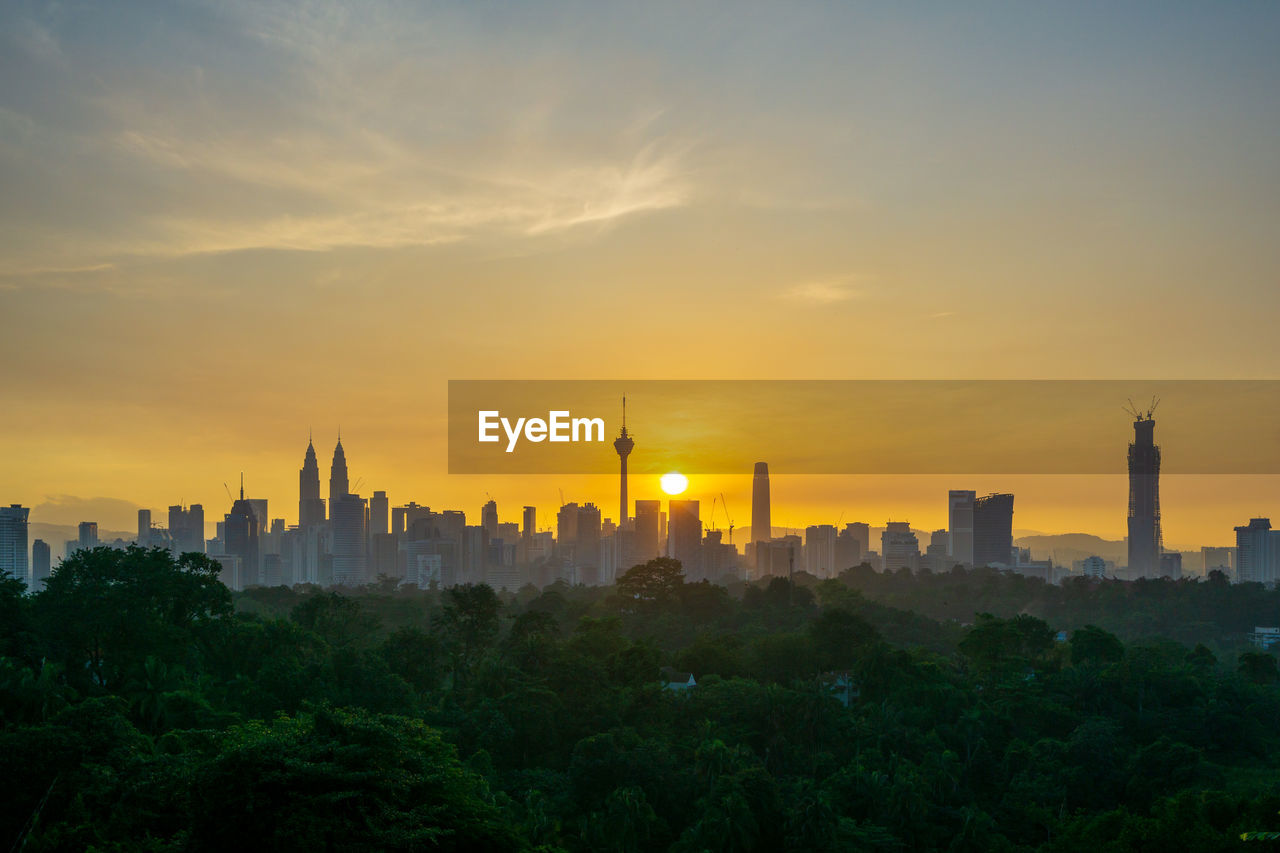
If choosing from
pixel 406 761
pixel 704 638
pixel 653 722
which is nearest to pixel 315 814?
pixel 406 761

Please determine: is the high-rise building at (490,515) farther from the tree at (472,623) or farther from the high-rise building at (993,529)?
the tree at (472,623)

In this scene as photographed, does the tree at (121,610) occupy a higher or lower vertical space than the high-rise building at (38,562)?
higher

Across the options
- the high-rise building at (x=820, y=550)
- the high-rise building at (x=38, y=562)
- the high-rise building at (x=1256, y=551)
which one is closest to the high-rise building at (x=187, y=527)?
the high-rise building at (x=38, y=562)

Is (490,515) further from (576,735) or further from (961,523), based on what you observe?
(576,735)

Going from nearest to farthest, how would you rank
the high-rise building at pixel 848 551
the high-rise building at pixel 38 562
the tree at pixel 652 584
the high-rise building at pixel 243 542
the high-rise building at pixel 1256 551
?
1. the tree at pixel 652 584
2. the high-rise building at pixel 38 562
3. the high-rise building at pixel 243 542
4. the high-rise building at pixel 1256 551
5. the high-rise building at pixel 848 551

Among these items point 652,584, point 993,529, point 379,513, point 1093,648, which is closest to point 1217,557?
point 993,529

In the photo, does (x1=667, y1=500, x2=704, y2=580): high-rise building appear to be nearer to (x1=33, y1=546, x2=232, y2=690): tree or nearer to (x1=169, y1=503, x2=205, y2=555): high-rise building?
(x1=169, y1=503, x2=205, y2=555): high-rise building
